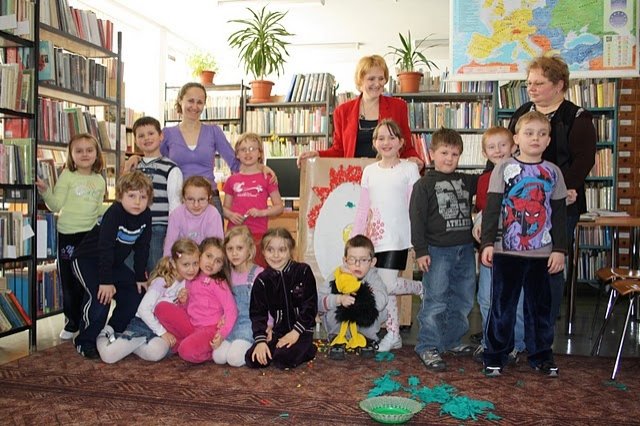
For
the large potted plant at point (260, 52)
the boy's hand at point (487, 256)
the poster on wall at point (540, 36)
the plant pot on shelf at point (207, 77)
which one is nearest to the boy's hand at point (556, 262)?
the boy's hand at point (487, 256)

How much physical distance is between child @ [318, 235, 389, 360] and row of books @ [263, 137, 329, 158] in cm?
379

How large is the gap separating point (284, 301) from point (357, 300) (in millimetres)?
387

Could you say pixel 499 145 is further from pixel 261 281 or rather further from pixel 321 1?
pixel 321 1

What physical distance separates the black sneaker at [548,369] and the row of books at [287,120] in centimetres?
438

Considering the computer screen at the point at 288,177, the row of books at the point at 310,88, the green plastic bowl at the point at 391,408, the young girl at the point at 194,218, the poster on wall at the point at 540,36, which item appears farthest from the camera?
the row of books at the point at 310,88

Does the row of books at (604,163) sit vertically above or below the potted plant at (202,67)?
below

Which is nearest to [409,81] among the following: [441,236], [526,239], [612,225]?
[612,225]

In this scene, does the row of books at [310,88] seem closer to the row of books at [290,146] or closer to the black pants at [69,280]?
the row of books at [290,146]

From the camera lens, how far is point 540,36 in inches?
204

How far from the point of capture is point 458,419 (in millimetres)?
2137

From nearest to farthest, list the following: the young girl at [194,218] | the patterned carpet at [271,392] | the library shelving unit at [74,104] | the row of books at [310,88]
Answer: the patterned carpet at [271,392] → the young girl at [194,218] → the library shelving unit at [74,104] → the row of books at [310,88]

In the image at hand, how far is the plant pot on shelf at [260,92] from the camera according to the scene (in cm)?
692

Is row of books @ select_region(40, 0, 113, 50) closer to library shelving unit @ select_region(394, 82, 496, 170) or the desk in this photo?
library shelving unit @ select_region(394, 82, 496, 170)

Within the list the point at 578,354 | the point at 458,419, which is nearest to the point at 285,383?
the point at 458,419
